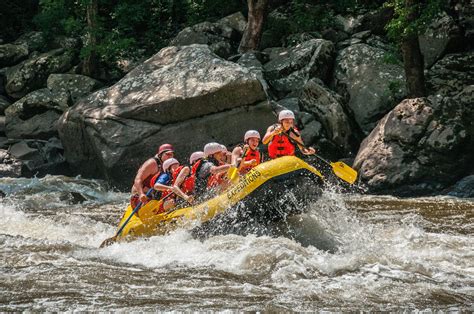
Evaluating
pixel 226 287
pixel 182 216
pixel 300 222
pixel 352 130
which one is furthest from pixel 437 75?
pixel 226 287

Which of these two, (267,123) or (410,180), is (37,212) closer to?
(267,123)

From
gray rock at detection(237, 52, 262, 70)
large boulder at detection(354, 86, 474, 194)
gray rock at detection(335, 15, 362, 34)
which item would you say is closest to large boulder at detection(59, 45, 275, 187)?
gray rock at detection(237, 52, 262, 70)

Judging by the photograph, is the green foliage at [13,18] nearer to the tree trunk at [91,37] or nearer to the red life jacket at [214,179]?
the tree trunk at [91,37]

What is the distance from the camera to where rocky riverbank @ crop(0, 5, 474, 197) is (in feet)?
37.6

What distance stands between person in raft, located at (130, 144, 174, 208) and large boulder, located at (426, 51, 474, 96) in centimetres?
697

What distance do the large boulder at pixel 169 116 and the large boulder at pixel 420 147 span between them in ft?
7.92

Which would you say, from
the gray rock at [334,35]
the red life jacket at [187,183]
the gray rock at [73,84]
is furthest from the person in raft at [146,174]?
the gray rock at [334,35]

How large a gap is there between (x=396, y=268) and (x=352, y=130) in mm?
7584

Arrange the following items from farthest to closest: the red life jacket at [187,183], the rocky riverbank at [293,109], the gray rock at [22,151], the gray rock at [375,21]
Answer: the gray rock at [375,21], the gray rock at [22,151], the rocky riverbank at [293,109], the red life jacket at [187,183]

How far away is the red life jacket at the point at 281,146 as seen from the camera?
8.98 metres

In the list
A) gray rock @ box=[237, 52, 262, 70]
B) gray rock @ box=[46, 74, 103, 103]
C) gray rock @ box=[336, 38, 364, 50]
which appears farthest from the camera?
gray rock @ box=[46, 74, 103, 103]

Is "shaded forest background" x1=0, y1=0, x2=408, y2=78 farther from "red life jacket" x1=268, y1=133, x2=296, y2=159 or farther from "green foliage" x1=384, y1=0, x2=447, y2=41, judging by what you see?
"red life jacket" x1=268, y1=133, x2=296, y2=159

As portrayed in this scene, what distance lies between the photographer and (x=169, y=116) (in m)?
13.1

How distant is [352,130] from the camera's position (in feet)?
44.7
